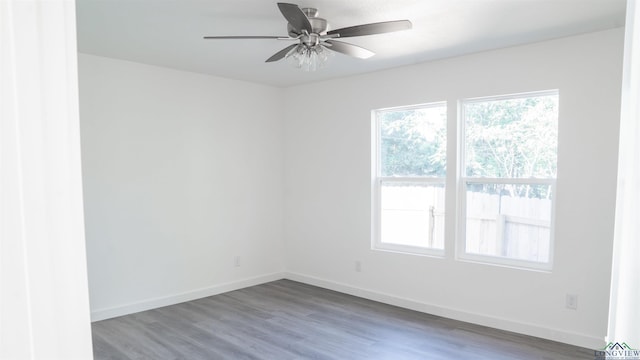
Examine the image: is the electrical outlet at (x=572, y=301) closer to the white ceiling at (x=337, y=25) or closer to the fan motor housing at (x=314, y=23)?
the white ceiling at (x=337, y=25)

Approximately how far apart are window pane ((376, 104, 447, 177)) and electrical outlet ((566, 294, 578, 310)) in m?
1.61

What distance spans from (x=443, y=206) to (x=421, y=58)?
1.58 m

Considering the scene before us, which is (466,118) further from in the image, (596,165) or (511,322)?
(511,322)

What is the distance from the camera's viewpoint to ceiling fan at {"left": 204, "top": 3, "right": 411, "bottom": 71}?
245 cm

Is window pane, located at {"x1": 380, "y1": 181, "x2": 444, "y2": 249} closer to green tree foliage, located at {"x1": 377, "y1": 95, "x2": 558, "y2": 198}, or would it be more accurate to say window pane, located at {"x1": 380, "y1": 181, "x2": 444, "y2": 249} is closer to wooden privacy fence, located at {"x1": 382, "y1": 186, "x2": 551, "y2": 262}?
wooden privacy fence, located at {"x1": 382, "y1": 186, "x2": 551, "y2": 262}

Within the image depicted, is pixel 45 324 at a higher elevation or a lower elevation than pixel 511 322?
higher

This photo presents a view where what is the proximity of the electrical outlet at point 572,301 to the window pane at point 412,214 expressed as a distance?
4.05 ft

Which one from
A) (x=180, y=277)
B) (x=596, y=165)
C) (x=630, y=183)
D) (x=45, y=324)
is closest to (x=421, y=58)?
(x=596, y=165)

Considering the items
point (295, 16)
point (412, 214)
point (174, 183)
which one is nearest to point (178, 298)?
point (174, 183)

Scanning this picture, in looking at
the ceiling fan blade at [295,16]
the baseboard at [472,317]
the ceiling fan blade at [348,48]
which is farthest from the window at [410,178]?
the ceiling fan blade at [295,16]

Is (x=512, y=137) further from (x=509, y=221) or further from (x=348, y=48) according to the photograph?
(x=348, y=48)

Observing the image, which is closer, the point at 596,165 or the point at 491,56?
the point at 596,165

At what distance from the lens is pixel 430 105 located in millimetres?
4344

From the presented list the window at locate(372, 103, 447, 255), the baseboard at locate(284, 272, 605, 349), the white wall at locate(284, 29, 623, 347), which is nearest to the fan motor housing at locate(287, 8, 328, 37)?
the white wall at locate(284, 29, 623, 347)
